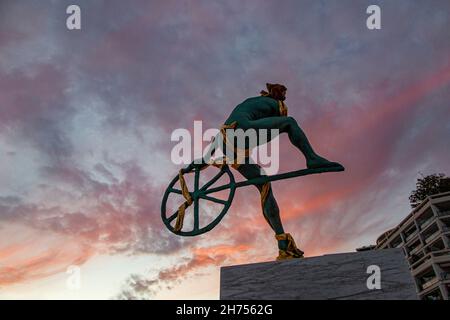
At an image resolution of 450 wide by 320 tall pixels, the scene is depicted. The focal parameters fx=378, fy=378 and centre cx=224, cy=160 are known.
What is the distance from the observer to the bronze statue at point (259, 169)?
4.70 metres

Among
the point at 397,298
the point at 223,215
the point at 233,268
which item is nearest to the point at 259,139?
the point at 223,215

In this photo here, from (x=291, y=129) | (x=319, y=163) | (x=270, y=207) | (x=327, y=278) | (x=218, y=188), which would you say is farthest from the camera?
(x=218, y=188)

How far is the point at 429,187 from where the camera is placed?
3856 cm

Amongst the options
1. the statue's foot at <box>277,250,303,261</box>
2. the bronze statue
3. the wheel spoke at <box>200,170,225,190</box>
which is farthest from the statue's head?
the statue's foot at <box>277,250,303,261</box>

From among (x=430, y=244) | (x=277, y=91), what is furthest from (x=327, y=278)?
(x=430, y=244)

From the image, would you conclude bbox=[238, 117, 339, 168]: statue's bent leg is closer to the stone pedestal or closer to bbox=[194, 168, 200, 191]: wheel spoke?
bbox=[194, 168, 200, 191]: wheel spoke

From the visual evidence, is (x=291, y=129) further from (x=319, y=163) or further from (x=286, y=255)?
(x=286, y=255)

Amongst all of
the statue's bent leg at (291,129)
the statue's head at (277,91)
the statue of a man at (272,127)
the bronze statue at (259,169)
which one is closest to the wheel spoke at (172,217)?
the bronze statue at (259,169)

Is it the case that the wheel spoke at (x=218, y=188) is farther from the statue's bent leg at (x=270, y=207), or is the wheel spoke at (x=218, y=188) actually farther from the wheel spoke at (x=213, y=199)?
the statue's bent leg at (x=270, y=207)

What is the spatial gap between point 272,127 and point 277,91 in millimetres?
803

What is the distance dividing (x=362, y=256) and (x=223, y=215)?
1897mm
